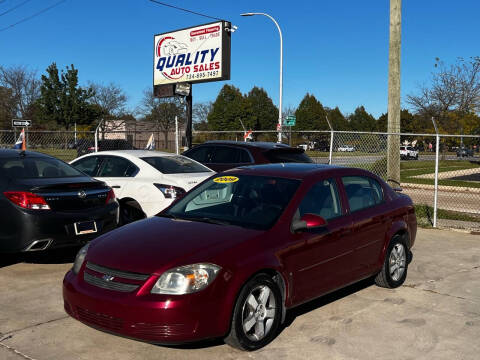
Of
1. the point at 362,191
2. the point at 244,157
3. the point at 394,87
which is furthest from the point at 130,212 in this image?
the point at 394,87

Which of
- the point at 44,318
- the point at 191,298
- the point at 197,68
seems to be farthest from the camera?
the point at 197,68

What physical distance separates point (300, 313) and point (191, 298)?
1.68 metres

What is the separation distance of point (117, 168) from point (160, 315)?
202 inches

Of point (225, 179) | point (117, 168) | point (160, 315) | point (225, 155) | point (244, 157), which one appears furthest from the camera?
point (225, 155)

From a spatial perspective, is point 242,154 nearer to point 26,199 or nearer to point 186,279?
point 26,199

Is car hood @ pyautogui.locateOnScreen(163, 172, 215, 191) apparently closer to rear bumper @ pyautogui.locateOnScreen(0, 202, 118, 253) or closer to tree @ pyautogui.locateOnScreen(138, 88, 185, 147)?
rear bumper @ pyautogui.locateOnScreen(0, 202, 118, 253)

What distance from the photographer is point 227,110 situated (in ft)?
250

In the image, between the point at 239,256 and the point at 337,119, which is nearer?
the point at 239,256

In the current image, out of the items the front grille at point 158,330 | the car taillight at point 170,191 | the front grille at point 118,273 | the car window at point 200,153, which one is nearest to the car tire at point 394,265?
the front grille at point 158,330

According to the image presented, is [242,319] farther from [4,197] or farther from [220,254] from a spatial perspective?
[4,197]

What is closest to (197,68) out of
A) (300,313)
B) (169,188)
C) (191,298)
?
(169,188)

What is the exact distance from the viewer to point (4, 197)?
588cm

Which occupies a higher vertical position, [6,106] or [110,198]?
[6,106]

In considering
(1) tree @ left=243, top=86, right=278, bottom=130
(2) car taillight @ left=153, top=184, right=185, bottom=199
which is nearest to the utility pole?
(2) car taillight @ left=153, top=184, right=185, bottom=199
